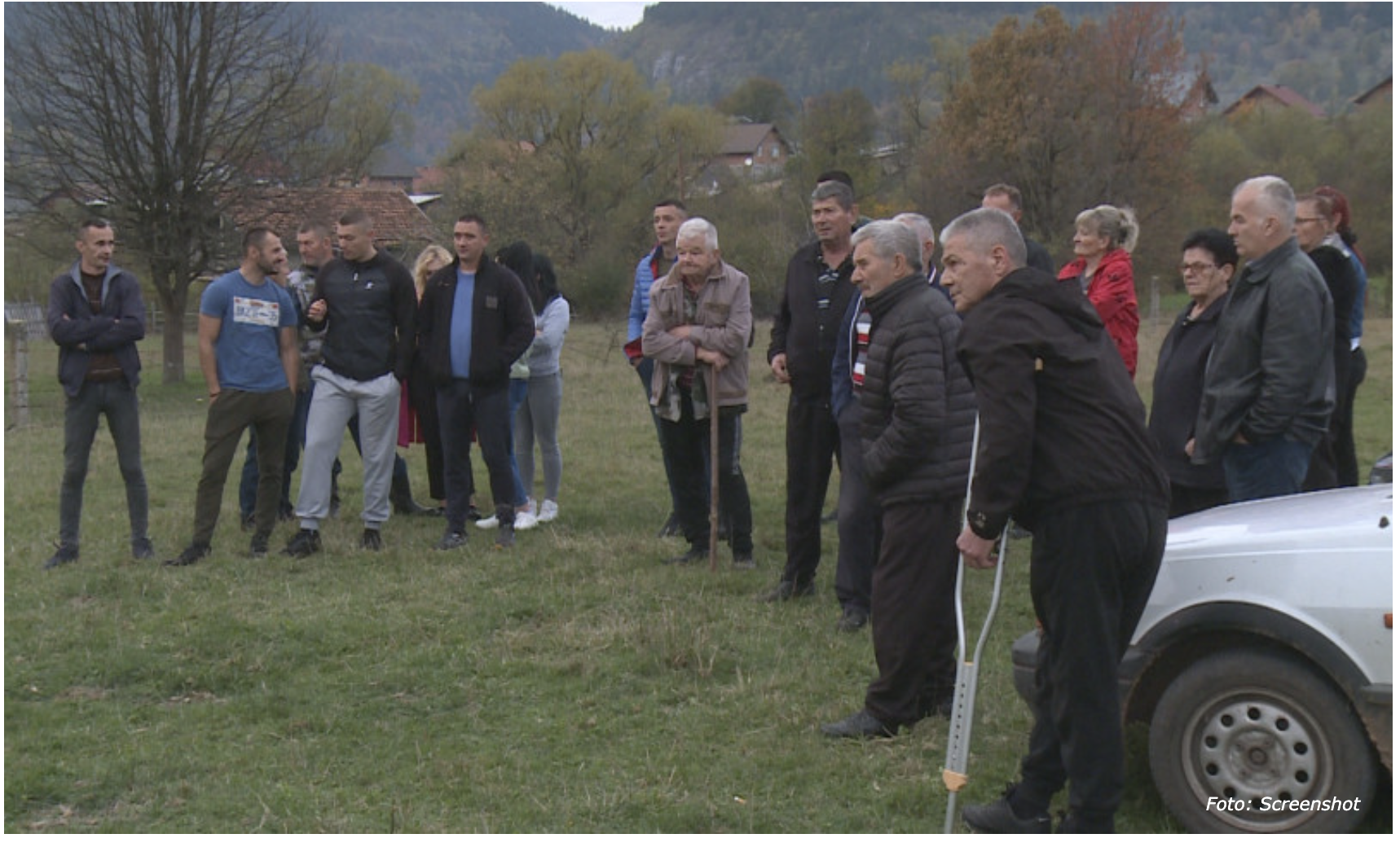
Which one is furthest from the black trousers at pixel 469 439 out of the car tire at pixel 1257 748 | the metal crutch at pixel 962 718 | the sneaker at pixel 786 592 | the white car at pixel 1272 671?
the car tire at pixel 1257 748

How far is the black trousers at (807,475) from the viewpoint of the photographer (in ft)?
24.2

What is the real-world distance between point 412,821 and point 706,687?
1.80 meters

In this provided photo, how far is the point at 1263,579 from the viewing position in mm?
4199

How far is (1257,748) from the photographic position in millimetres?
4191

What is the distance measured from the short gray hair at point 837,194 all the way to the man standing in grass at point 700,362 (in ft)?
3.42

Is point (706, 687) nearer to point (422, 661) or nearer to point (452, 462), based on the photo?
point (422, 661)

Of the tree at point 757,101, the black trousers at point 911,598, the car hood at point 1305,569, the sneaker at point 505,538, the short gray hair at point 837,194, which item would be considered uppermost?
the tree at point 757,101

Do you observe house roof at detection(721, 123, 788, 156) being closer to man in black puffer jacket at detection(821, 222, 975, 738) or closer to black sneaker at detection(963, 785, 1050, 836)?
man in black puffer jacket at detection(821, 222, 975, 738)

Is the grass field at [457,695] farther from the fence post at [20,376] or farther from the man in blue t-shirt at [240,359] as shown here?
the fence post at [20,376]

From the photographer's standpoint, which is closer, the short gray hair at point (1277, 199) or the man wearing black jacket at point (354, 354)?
the short gray hair at point (1277, 199)

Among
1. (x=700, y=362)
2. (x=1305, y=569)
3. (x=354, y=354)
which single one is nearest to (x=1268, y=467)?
(x=1305, y=569)

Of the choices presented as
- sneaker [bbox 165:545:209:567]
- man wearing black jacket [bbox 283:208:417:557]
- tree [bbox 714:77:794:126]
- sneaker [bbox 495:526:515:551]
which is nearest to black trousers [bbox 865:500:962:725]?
sneaker [bbox 495:526:515:551]

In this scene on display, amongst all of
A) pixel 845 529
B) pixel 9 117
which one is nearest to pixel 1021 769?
pixel 845 529

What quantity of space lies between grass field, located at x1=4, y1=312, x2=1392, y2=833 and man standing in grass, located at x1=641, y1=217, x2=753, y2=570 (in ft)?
1.54
